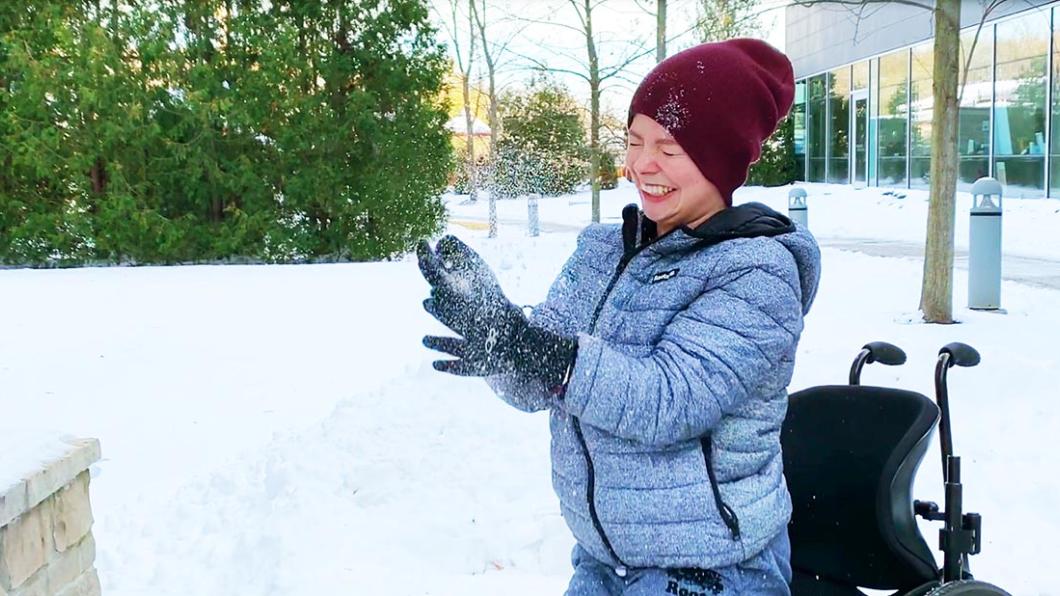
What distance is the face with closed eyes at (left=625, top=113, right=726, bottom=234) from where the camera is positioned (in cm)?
→ 155

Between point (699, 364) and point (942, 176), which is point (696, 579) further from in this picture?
point (942, 176)

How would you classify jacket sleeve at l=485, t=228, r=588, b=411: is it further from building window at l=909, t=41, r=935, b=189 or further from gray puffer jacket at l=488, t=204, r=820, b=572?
building window at l=909, t=41, r=935, b=189

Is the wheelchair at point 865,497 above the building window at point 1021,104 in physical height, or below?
below

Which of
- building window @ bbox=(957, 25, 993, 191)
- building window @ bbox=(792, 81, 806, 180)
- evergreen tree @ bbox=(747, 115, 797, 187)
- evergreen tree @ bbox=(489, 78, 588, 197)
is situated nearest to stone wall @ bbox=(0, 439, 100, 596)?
building window @ bbox=(957, 25, 993, 191)

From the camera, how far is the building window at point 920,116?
23.7m

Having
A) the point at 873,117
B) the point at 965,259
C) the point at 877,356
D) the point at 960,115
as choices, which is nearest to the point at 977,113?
the point at 960,115

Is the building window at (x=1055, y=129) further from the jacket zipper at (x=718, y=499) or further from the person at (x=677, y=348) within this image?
the jacket zipper at (x=718, y=499)

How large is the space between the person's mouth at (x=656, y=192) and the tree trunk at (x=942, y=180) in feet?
22.1

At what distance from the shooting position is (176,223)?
39.0 feet

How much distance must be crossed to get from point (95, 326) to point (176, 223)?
4118 mm

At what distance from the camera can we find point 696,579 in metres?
1.50

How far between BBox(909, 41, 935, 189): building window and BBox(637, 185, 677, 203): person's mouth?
23.8 m

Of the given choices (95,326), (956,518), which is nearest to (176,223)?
(95,326)

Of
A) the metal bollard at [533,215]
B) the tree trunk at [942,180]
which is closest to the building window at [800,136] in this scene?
the metal bollard at [533,215]
